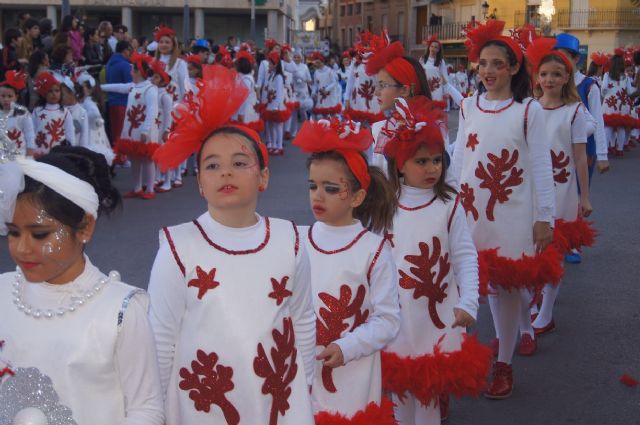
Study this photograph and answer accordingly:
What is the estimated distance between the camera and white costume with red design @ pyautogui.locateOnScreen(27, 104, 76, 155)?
10.1 metres

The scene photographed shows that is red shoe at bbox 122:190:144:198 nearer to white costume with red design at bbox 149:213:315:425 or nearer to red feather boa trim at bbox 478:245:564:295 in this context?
red feather boa trim at bbox 478:245:564:295

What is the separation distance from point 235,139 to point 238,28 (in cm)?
5655

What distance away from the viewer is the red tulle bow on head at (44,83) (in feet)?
33.3

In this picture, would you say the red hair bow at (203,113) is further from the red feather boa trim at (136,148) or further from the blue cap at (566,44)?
the red feather boa trim at (136,148)

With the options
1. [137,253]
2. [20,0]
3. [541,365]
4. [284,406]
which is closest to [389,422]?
[284,406]

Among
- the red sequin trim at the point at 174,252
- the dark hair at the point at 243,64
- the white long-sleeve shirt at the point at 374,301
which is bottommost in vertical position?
the white long-sleeve shirt at the point at 374,301

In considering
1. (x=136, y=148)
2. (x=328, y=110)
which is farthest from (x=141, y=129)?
(x=328, y=110)

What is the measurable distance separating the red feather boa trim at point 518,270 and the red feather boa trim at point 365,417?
1.61m

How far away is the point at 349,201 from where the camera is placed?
355 centimetres

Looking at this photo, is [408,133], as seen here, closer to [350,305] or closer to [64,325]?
[350,305]

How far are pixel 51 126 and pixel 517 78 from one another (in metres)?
6.65

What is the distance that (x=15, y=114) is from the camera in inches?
378

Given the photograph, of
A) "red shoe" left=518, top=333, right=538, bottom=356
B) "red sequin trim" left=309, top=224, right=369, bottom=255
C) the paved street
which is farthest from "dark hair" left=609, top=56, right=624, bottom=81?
"red sequin trim" left=309, top=224, right=369, bottom=255

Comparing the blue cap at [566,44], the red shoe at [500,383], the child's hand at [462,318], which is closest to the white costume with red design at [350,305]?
the child's hand at [462,318]
